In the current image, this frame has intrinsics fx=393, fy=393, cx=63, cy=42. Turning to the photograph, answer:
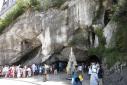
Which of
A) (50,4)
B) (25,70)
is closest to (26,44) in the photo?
(25,70)

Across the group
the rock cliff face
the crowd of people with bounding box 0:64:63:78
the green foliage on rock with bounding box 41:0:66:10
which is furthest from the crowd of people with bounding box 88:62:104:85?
the green foliage on rock with bounding box 41:0:66:10

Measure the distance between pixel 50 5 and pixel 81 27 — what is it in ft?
14.4

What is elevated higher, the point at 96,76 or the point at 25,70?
the point at 96,76

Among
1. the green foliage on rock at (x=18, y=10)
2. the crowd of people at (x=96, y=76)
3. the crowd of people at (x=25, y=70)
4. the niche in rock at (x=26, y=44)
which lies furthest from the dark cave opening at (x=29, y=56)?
the crowd of people at (x=96, y=76)

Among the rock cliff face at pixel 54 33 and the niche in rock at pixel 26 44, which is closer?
the rock cliff face at pixel 54 33

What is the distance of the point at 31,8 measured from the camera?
35.9m

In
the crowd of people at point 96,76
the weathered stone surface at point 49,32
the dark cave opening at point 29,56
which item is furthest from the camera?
the dark cave opening at point 29,56

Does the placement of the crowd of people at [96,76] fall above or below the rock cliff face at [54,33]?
below

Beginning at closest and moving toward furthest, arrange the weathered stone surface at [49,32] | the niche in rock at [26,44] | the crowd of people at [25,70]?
the weathered stone surface at [49,32], the crowd of people at [25,70], the niche in rock at [26,44]

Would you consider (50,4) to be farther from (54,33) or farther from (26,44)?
(26,44)

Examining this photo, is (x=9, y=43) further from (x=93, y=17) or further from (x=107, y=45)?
(x=107, y=45)

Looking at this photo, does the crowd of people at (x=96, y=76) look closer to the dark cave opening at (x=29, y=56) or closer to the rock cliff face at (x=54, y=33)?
the rock cliff face at (x=54, y=33)

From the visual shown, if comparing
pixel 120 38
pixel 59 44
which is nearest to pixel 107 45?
pixel 120 38

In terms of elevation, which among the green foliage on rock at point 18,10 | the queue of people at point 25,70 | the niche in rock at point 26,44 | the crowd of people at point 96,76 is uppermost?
the green foliage on rock at point 18,10
